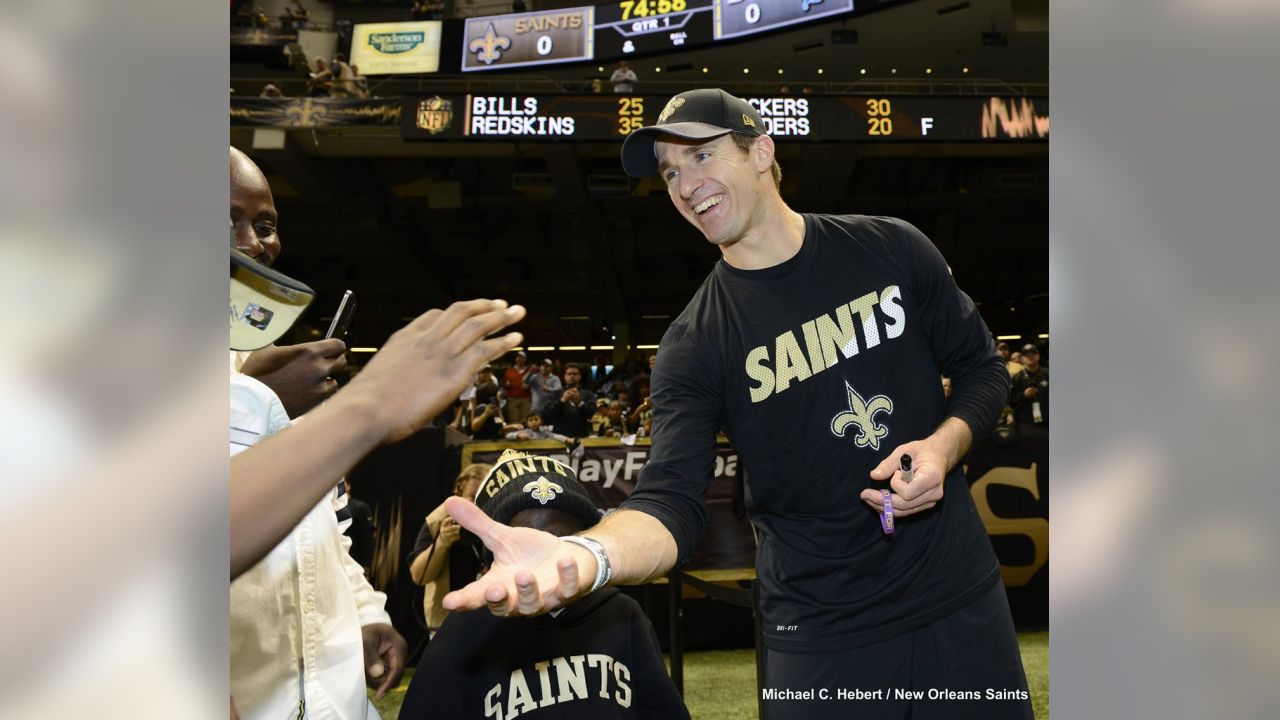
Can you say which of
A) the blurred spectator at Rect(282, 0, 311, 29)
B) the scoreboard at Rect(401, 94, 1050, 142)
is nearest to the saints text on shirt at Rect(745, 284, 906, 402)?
the scoreboard at Rect(401, 94, 1050, 142)

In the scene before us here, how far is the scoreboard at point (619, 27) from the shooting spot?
12016 millimetres

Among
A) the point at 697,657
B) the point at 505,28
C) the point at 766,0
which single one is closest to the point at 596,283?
the point at 505,28

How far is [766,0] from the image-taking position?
12.0 meters

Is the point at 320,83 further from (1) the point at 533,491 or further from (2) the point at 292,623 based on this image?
(2) the point at 292,623

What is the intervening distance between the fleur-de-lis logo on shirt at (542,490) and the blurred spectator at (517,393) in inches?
307

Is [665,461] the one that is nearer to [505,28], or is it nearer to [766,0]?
[766,0]

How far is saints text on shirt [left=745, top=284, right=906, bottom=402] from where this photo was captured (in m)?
1.90

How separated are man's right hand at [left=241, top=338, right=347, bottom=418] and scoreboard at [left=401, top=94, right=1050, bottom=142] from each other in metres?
7.07

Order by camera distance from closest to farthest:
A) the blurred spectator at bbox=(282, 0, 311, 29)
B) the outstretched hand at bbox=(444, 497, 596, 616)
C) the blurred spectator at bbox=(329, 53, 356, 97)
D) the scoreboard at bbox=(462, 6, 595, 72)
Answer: the outstretched hand at bbox=(444, 497, 596, 616)
the scoreboard at bbox=(462, 6, 595, 72)
the blurred spectator at bbox=(329, 53, 356, 97)
the blurred spectator at bbox=(282, 0, 311, 29)

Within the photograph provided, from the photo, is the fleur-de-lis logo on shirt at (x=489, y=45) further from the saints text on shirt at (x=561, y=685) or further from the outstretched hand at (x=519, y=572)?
the outstretched hand at (x=519, y=572)

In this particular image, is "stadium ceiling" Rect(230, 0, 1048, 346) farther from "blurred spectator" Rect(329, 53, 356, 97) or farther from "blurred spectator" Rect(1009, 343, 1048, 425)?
"blurred spectator" Rect(1009, 343, 1048, 425)

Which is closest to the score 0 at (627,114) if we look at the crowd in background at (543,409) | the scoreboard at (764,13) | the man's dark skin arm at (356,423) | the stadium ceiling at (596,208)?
the crowd in background at (543,409)

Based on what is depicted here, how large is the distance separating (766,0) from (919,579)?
11.5 m

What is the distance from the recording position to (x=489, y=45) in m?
13.4
